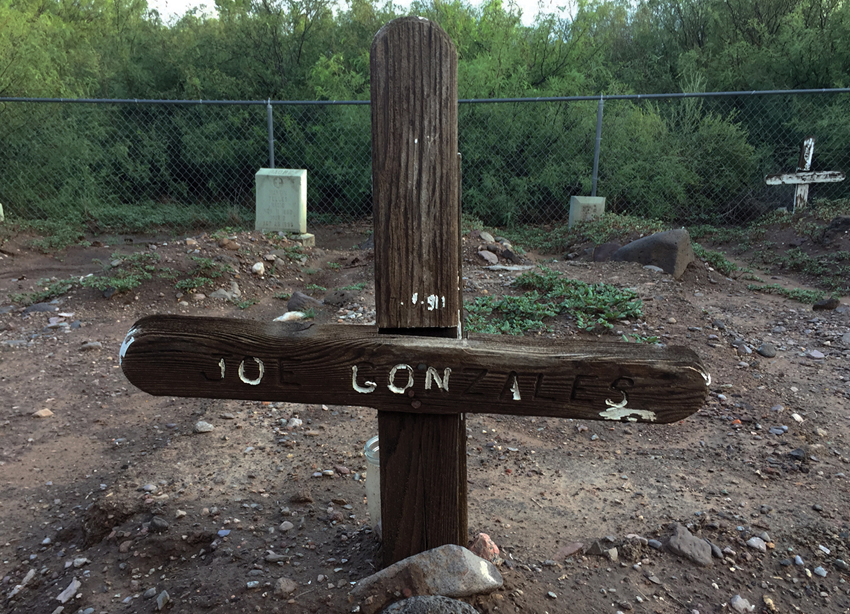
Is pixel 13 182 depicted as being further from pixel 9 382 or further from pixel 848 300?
pixel 848 300

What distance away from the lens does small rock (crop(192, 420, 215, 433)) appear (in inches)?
138

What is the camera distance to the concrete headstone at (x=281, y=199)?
863 cm

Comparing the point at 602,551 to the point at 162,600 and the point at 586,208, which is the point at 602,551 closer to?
the point at 162,600

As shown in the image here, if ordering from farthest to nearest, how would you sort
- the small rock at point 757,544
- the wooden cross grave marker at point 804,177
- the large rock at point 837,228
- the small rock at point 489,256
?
the wooden cross grave marker at point 804,177 < the large rock at point 837,228 < the small rock at point 489,256 < the small rock at point 757,544

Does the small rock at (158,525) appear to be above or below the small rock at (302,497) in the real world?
below

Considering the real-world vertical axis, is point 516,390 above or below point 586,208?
below

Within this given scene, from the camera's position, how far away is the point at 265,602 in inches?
78.9

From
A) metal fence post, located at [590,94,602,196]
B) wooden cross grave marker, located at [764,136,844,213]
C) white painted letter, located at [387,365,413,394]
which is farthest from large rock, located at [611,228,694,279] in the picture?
white painted letter, located at [387,365,413,394]

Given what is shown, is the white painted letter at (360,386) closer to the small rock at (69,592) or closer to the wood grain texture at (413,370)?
the wood grain texture at (413,370)

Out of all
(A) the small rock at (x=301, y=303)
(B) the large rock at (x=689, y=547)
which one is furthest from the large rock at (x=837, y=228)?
(B) the large rock at (x=689, y=547)

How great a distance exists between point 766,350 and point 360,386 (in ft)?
13.4

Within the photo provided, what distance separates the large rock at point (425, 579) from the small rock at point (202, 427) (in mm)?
1899

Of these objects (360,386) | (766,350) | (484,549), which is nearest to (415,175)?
(360,386)

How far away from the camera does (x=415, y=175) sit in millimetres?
1562
